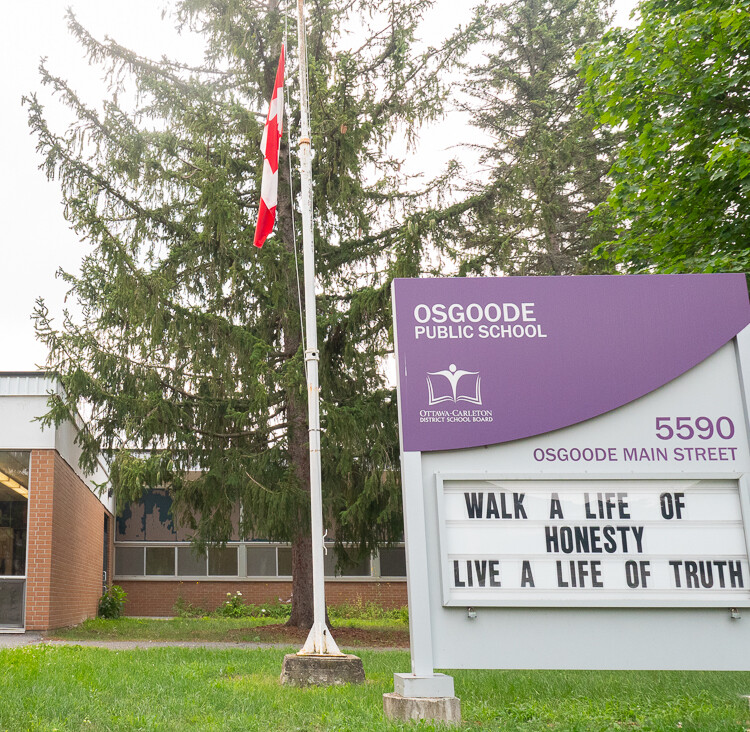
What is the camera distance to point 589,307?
21.8 ft

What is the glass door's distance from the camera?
1575 centimetres

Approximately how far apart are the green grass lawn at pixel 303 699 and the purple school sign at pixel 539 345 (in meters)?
2.21

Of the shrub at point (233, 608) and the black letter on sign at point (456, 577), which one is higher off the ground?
the black letter on sign at point (456, 577)

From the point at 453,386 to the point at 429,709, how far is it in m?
2.44

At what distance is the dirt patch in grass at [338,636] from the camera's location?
1451 cm

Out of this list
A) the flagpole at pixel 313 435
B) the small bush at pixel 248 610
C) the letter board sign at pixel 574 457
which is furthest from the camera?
the small bush at pixel 248 610

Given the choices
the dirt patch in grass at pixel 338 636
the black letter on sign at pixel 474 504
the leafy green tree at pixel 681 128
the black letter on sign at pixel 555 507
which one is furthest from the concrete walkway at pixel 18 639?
the leafy green tree at pixel 681 128

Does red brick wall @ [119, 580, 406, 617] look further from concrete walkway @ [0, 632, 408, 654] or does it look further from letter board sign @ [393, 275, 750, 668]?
letter board sign @ [393, 275, 750, 668]

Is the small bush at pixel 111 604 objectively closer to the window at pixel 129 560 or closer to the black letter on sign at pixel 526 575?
the window at pixel 129 560

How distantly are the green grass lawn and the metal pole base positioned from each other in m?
0.49

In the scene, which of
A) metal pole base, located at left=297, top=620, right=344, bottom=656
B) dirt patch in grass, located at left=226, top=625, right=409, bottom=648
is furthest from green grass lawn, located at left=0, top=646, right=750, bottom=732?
dirt patch in grass, located at left=226, top=625, right=409, bottom=648

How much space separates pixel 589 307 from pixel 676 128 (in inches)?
311

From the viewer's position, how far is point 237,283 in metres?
15.5

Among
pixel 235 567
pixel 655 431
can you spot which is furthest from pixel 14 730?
pixel 235 567
